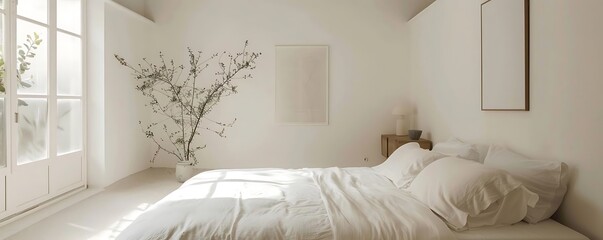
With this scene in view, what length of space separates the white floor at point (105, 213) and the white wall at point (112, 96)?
294 mm

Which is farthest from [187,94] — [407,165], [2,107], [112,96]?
[407,165]

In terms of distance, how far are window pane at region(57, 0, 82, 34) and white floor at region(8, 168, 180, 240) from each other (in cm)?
186

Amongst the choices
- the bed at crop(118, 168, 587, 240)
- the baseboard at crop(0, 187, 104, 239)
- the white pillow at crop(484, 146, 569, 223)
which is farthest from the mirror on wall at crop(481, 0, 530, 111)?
the baseboard at crop(0, 187, 104, 239)

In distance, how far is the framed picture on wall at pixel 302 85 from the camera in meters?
5.41

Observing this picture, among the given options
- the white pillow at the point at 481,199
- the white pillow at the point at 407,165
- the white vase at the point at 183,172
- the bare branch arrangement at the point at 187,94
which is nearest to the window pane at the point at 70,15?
the bare branch arrangement at the point at 187,94

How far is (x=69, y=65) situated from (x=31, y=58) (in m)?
0.61

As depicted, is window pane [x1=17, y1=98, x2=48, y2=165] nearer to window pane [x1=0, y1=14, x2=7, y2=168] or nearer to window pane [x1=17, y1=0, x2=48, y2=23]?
window pane [x1=0, y1=14, x2=7, y2=168]

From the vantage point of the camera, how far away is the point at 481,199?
2.02 meters

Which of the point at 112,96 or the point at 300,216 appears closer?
the point at 300,216

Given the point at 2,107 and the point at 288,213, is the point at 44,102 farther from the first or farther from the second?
the point at 288,213

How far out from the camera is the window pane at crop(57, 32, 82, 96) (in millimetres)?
4004

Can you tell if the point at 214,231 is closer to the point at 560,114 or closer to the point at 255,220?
the point at 255,220

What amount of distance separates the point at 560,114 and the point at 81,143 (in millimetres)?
4628

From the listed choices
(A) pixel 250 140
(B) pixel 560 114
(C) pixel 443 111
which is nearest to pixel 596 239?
(B) pixel 560 114
